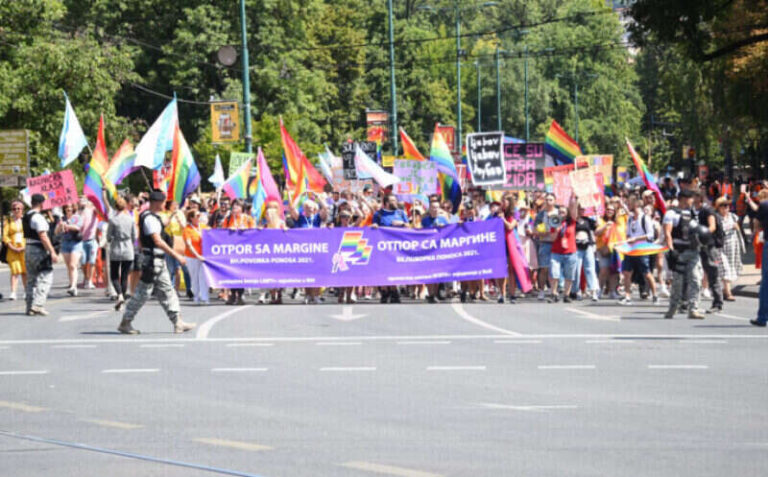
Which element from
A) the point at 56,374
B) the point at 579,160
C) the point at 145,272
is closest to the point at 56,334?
the point at 145,272

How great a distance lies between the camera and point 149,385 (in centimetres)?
1155

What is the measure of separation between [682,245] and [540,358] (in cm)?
497

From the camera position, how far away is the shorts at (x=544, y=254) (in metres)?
22.6

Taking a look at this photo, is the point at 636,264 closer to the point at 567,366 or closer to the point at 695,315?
the point at 695,315

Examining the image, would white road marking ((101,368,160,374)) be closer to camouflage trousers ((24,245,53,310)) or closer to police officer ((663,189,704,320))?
camouflage trousers ((24,245,53,310))

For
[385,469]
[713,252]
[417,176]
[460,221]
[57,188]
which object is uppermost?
[417,176]

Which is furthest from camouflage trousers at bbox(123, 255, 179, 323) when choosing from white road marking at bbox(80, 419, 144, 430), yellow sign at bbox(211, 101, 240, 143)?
yellow sign at bbox(211, 101, 240, 143)

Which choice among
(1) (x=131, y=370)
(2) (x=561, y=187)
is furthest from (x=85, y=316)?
(2) (x=561, y=187)

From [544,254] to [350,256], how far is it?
11.1 feet

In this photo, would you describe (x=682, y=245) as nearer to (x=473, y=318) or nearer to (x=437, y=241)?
(x=473, y=318)

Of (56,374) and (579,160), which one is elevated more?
(579,160)

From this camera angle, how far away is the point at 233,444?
854 cm

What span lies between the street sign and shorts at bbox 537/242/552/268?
24.0 m

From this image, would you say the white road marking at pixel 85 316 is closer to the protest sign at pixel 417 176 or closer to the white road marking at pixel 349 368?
the white road marking at pixel 349 368
